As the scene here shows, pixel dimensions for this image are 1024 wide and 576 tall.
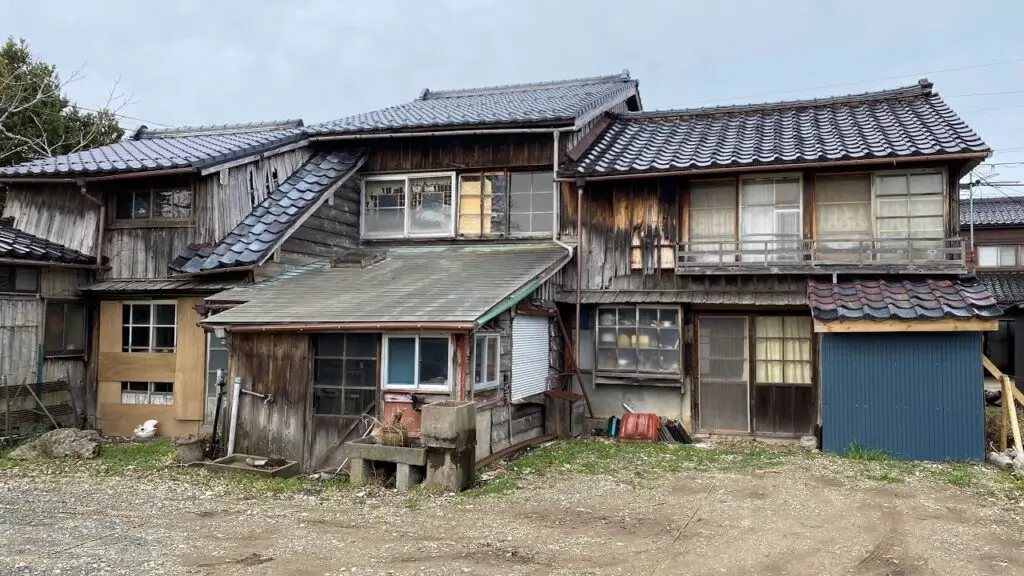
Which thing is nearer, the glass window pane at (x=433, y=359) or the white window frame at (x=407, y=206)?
the glass window pane at (x=433, y=359)

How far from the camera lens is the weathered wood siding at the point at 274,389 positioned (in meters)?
10.4

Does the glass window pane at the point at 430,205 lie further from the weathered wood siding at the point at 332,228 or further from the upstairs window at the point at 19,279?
the upstairs window at the point at 19,279

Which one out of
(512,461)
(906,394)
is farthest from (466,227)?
(906,394)

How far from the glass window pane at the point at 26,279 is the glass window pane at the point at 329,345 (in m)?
5.99

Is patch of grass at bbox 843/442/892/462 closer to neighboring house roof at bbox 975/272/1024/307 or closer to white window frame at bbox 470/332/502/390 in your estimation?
white window frame at bbox 470/332/502/390

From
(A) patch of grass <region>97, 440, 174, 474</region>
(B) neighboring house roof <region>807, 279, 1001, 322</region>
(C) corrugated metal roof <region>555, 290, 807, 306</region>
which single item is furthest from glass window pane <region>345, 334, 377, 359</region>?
(B) neighboring house roof <region>807, 279, 1001, 322</region>

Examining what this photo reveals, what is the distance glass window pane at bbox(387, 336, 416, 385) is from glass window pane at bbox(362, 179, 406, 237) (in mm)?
5251

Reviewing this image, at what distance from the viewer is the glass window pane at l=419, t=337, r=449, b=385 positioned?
9.86 meters

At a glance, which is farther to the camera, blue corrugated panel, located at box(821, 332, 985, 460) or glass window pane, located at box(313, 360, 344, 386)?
blue corrugated panel, located at box(821, 332, 985, 460)

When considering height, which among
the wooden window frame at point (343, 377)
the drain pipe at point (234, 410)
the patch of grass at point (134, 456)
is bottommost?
the patch of grass at point (134, 456)

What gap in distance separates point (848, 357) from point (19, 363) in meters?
14.0

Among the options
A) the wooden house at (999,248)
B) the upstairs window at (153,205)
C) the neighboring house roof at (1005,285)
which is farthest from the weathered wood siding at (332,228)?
the wooden house at (999,248)

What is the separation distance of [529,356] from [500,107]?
712cm

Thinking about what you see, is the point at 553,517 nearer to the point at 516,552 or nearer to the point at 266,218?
the point at 516,552
